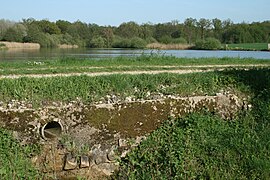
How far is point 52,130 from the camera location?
955cm

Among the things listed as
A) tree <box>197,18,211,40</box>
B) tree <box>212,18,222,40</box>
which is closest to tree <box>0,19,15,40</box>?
tree <box>197,18,211,40</box>

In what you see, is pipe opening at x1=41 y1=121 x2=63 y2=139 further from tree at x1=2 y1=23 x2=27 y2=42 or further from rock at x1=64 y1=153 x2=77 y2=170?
tree at x1=2 y1=23 x2=27 y2=42

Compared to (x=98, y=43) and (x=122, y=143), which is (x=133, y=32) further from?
(x=122, y=143)

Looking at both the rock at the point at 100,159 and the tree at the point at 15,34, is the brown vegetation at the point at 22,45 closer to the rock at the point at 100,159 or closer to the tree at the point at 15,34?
the tree at the point at 15,34

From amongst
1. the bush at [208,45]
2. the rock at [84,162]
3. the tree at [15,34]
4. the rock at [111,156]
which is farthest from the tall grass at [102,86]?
the tree at [15,34]

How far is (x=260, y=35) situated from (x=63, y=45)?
1543 inches

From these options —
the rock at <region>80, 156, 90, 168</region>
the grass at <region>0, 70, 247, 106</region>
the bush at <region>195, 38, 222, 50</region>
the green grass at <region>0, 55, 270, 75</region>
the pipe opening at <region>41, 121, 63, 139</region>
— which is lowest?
the rock at <region>80, 156, 90, 168</region>

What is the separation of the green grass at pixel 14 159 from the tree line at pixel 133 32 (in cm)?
5321

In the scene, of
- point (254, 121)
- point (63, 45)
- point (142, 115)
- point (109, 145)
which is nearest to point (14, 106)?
point (109, 145)

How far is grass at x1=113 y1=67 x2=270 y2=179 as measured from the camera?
8.66 meters

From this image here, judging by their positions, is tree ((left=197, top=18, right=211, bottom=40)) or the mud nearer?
the mud

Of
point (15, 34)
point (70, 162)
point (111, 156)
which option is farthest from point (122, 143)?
point (15, 34)

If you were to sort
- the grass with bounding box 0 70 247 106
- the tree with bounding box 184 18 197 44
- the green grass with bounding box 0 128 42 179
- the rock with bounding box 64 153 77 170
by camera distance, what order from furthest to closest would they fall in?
1. the tree with bounding box 184 18 197 44
2. the grass with bounding box 0 70 247 106
3. the rock with bounding box 64 153 77 170
4. the green grass with bounding box 0 128 42 179

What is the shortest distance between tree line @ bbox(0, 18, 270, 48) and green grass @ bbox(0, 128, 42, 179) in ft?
175
